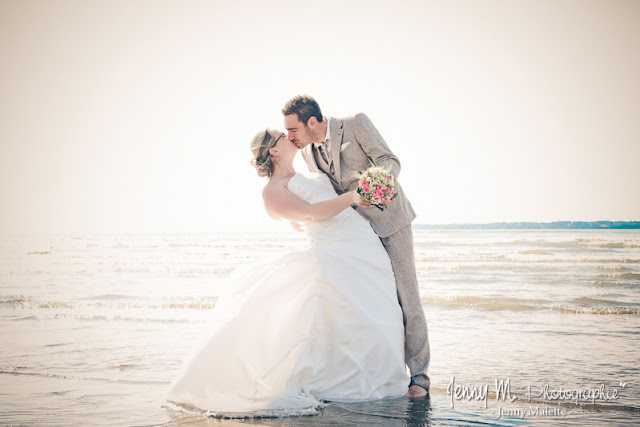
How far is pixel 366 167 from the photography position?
4258 mm

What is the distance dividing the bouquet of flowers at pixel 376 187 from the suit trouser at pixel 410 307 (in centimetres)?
77

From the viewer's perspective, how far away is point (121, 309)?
9.70m

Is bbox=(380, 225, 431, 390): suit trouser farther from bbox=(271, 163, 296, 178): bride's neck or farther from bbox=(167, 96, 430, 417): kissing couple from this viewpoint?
bbox=(271, 163, 296, 178): bride's neck

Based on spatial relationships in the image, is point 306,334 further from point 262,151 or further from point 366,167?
point 262,151

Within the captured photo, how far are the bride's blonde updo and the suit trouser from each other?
1173 millimetres

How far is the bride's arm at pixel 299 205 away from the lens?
381 centimetres

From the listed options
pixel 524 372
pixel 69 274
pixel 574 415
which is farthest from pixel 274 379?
pixel 69 274

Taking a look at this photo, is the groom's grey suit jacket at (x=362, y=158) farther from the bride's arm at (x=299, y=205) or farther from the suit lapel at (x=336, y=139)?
the bride's arm at (x=299, y=205)

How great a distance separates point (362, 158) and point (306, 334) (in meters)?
1.53

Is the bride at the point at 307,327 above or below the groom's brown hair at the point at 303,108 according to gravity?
below

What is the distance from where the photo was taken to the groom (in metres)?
4.16

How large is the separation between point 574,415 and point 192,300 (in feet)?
28.0

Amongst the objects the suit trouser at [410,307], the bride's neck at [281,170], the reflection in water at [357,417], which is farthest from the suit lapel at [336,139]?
the reflection in water at [357,417]

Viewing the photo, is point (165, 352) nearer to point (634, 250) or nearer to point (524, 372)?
point (524, 372)
